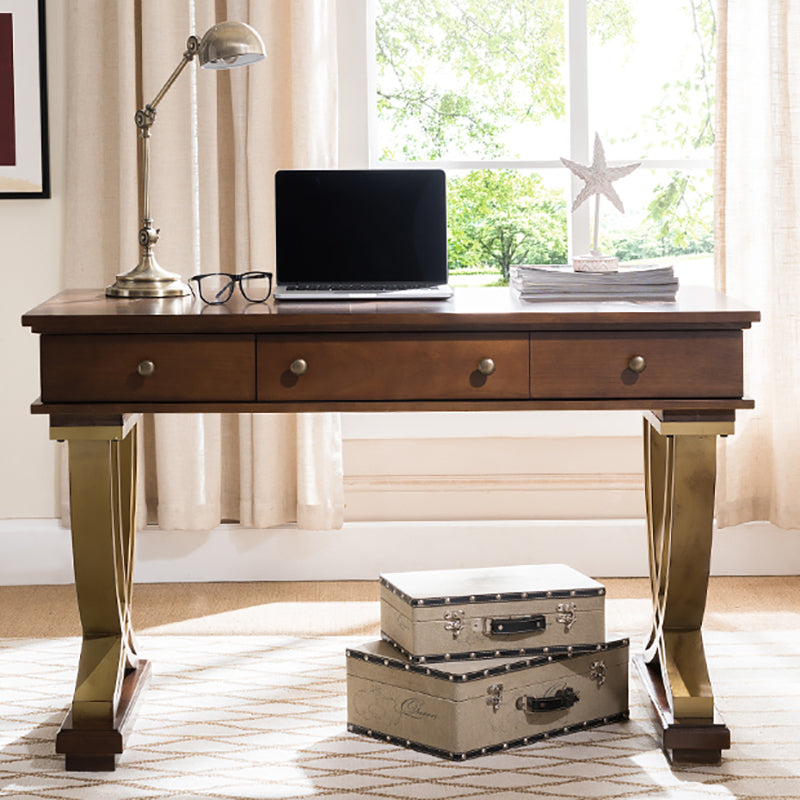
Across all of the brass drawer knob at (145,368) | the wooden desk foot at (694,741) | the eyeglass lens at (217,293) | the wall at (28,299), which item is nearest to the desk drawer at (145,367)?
the brass drawer knob at (145,368)

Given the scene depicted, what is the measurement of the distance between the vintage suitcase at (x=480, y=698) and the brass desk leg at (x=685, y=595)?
0.34ft

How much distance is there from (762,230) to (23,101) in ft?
6.63

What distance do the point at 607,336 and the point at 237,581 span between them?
165 cm

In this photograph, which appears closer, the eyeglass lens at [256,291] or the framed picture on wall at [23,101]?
the eyeglass lens at [256,291]

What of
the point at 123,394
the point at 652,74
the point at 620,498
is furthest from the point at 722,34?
the point at 123,394

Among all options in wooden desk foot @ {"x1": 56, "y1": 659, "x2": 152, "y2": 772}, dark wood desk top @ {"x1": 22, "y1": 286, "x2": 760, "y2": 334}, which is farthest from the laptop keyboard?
wooden desk foot @ {"x1": 56, "y1": 659, "x2": 152, "y2": 772}

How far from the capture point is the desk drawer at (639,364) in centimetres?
204

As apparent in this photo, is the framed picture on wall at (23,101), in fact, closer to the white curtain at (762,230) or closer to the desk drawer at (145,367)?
the desk drawer at (145,367)

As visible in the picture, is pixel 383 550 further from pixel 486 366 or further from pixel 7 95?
pixel 7 95

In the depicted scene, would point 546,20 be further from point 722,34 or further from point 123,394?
point 123,394

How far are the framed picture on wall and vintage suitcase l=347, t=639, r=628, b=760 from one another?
5.74 feet

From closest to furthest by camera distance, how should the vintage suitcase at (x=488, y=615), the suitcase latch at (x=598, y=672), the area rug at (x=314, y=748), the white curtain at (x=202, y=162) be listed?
the area rug at (x=314, y=748)
the vintage suitcase at (x=488, y=615)
the suitcase latch at (x=598, y=672)
the white curtain at (x=202, y=162)

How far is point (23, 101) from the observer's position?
3.22m

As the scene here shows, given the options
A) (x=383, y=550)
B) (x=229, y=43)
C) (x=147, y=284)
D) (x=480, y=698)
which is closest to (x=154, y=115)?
(x=229, y=43)
